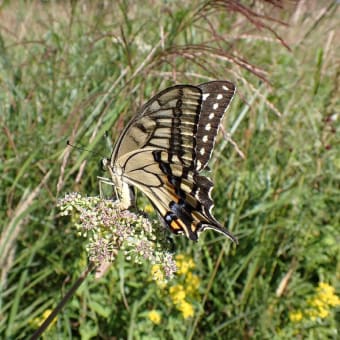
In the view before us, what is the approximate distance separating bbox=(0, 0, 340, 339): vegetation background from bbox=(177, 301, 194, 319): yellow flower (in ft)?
0.06

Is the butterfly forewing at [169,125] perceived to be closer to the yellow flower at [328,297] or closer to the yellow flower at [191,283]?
the yellow flower at [191,283]

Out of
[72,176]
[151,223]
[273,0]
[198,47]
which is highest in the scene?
[273,0]

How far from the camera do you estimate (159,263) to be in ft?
4.86

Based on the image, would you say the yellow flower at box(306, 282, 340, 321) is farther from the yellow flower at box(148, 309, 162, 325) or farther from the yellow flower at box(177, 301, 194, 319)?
the yellow flower at box(148, 309, 162, 325)

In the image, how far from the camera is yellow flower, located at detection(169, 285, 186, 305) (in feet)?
7.59

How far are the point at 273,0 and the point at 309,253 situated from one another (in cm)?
146

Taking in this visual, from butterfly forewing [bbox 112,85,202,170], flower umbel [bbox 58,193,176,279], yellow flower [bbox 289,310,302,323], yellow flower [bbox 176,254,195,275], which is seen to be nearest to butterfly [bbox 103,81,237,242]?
butterfly forewing [bbox 112,85,202,170]

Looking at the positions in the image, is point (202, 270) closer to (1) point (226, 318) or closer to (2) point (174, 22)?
(1) point (226, 318)

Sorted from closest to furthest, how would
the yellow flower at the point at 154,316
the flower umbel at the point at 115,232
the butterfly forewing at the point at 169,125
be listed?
1. the flower umbel at the point at 115,232
2. the butterfly forewing at the point at 169,125
3. the yellow flower at the point at 154,316

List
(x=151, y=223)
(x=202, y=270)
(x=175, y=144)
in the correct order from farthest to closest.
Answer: (x=202, y=270)
(x=175, y=144)
(x=151, y=223)

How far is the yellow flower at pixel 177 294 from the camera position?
2314mm

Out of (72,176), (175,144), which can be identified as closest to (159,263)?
(175,144)

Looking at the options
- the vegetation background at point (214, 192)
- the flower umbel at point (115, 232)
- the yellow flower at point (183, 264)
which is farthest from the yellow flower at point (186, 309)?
the flower umbel at point (115, 232)

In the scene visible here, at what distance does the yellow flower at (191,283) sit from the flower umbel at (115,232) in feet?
3.09
